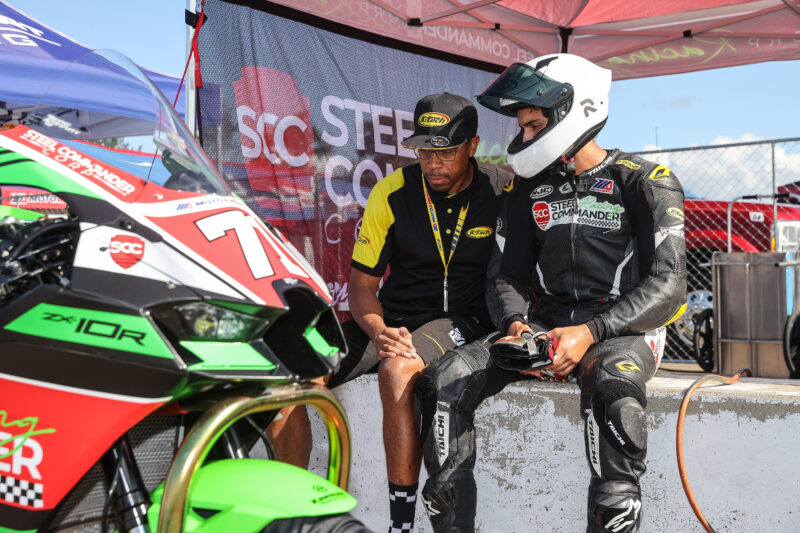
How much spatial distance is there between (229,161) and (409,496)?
2.45 meters

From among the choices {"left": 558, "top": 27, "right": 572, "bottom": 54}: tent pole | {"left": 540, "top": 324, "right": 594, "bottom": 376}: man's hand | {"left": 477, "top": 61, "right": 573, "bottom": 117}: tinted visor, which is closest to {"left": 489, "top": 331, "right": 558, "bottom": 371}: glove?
{"left": 540, "top": 324, "right": 594, "bottom": 376}: man's hand

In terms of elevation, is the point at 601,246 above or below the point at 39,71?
below

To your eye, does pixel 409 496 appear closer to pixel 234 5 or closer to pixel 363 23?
pixel 234 5

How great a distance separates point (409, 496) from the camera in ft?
8.80

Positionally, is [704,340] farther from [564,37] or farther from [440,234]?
[440,234]

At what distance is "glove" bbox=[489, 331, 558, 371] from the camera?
2557 millimetres

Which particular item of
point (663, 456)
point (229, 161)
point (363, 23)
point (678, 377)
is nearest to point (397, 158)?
point (363, 23)

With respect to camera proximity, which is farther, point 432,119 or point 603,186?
point 432,119

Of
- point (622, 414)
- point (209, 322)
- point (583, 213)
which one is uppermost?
point (583, 213)

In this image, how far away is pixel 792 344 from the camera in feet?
20.3

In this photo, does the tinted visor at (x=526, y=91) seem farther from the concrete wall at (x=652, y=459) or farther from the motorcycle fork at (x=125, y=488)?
the motorcycle fork at (x=125, y=488)

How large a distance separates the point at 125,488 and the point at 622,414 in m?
1.43

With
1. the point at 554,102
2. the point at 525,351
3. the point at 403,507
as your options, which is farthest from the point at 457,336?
the point at 554,102

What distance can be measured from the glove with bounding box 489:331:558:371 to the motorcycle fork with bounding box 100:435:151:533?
1.34 m
